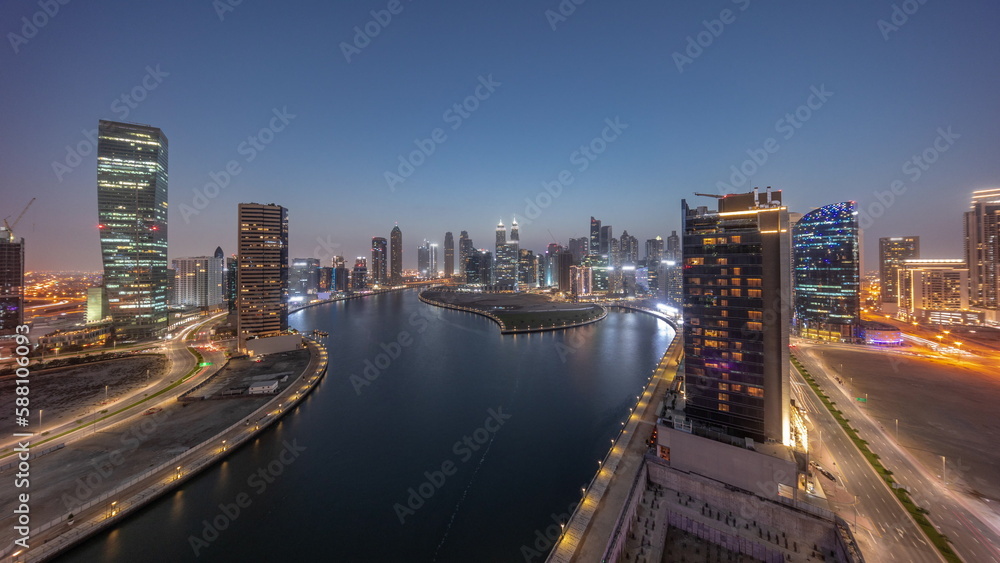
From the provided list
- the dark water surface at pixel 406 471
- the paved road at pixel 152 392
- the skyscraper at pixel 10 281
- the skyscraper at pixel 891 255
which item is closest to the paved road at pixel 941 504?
the dark water surface at pixel 406 471

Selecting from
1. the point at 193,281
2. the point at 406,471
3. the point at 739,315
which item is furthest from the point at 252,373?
the point at 193,281

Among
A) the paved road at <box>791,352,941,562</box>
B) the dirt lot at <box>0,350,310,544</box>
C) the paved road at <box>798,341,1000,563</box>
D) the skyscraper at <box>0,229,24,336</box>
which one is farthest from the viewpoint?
the skyscraper at <box>0,229,24,336</box>

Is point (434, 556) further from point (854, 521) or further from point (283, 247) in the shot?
point (283, 247)

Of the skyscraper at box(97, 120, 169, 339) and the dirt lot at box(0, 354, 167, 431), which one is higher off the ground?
the skyscraper at box(97, 120, 169, 339)

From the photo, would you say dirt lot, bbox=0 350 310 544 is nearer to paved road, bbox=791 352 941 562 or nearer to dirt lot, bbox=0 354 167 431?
dirt lot, bbox=0 354 167 431

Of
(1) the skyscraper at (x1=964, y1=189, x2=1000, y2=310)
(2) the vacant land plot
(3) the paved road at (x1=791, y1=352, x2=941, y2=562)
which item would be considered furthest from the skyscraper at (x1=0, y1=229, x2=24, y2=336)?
(1) the skyscraper at (x1=964, y1=189, x2=1000, y2=310)

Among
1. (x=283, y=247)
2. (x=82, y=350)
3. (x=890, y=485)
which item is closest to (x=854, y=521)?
(x=890, y=485)
